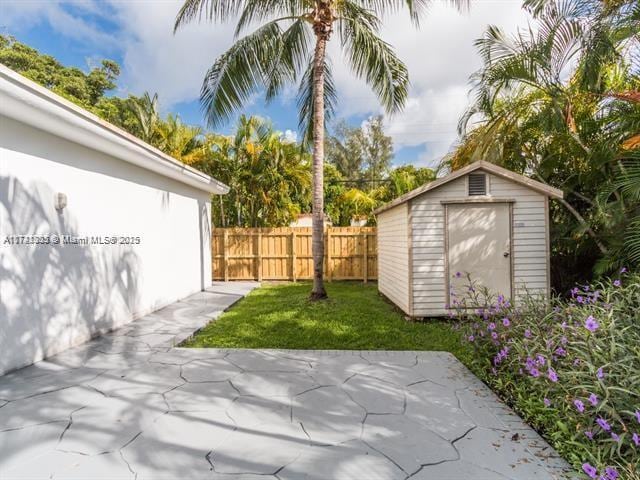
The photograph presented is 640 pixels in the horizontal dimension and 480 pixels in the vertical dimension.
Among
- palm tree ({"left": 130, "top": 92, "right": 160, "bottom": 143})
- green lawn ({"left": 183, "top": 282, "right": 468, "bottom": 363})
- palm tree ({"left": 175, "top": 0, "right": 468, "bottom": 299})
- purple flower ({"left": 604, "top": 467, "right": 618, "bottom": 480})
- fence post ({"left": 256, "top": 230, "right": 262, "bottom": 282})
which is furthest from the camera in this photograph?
palm tree ({"left": 130, "top": 92, "right": 160, "bottom": 143})

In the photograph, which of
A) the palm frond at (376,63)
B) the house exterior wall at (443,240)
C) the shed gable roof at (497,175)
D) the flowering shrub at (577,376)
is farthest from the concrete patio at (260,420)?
the palm frond at (376,63)

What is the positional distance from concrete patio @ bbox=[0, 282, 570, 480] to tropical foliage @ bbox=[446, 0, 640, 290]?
3.75m

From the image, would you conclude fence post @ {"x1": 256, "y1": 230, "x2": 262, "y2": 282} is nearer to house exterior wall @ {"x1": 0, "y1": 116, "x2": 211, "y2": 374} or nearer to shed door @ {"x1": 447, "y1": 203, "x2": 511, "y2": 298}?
house exterior wall @ {"x1": 0, "y1": 116, "x2": 211, "y2": 374}

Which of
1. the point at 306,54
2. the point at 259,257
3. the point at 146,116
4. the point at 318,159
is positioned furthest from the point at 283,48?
the point at 146,116

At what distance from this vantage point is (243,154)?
39.8ft

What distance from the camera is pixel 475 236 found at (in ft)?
21.1

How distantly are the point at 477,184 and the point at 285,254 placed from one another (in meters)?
6.96

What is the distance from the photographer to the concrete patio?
230 cm

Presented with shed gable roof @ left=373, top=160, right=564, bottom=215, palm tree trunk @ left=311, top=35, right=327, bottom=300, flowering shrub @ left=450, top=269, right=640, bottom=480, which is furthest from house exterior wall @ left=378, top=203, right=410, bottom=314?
flowering shrub @ left=450, top=269, right=640, bottom=480

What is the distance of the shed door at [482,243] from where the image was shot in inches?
252

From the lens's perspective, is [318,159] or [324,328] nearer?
[324,328]

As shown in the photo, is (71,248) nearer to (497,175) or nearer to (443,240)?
(443,240)

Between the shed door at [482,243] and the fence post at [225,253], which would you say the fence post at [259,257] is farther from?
the shed door at [482,243]

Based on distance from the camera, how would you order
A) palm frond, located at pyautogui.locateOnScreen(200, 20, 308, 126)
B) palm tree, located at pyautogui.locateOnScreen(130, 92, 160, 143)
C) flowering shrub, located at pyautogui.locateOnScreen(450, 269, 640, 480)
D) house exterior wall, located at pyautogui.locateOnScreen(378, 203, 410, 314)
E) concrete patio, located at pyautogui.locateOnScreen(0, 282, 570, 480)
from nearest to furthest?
flowering shrub, located at pyautogui.locateOnScreen(450, 269, 640, 480) → concrete patio, located at pyautogui.locateOnScreen(0, 282, 570, 480) → house exterior wall, located at pyautogui.locateOnScreen(378, 203, 410, 314) → palm frond, located at pyautogui.locateOnScreen(200, 20, 308, 126) → palm tree, located at pyautogui.locateOnScreen(130, 92, 160, 143)
